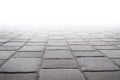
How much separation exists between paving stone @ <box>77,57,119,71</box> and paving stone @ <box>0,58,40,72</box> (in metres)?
0.64

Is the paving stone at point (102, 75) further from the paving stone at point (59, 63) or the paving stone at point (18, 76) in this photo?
the paving stone at point (18, 76)

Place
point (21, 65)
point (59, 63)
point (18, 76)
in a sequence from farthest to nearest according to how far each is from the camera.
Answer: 1. point (59, 63)
2. point (21, 65)
3. point (18, 76)

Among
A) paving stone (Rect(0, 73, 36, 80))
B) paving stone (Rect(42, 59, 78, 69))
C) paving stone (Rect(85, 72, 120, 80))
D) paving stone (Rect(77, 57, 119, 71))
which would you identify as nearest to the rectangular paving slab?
paving stone (Rect(85, 72, 120, 80))

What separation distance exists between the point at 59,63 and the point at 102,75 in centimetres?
71

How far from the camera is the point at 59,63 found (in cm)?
264

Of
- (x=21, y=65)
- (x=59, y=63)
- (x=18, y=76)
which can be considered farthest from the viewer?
(x=59, y=63)

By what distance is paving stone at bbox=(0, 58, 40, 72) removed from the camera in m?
2.35

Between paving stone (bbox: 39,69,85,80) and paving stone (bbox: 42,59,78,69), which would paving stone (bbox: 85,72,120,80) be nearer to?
paving stone (bbox: 39,69,85,80)

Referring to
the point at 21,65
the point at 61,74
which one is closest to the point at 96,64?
the point at 61,74

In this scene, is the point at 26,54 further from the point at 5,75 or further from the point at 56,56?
the point at 5,75

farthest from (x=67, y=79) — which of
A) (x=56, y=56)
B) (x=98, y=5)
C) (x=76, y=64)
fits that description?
(x=98, y=5)

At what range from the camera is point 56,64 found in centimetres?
259

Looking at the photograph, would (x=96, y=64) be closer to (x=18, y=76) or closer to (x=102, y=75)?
(x=102, y=75)

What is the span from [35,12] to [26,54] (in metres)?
24.3
